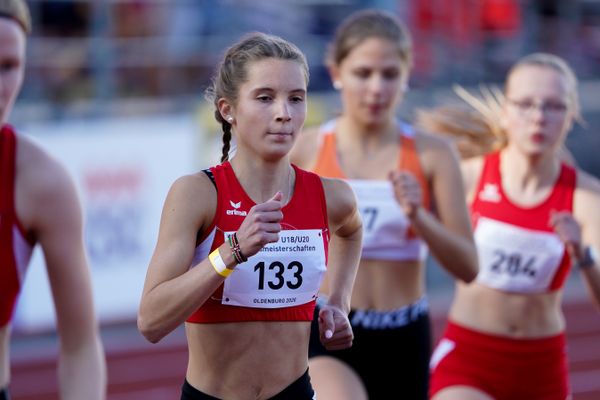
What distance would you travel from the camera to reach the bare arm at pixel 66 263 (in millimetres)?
2994

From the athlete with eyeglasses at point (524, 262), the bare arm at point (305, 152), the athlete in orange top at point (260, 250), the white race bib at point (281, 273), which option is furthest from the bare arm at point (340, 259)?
the athlete with eyeglasses at point (524, 262)

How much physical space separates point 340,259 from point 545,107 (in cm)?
179

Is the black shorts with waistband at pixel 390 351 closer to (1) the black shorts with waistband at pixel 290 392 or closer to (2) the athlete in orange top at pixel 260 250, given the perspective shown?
(1) the black shorts with waistband at pixel 290 392

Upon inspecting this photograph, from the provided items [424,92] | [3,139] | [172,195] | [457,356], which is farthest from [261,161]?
[424,92]

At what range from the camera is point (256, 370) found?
289cm

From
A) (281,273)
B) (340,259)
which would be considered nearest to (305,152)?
(340,259)

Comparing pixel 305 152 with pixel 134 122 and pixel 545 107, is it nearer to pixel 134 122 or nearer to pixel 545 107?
pixel 545 107

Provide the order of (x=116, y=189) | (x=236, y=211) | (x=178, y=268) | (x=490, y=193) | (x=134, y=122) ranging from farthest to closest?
(x=134, y=122) < (x=116, y=189) < (x=490, y=193) < (x=236, y=211) < (x=178, y=268)

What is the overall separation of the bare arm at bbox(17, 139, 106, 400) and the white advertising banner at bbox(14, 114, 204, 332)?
20.2ft

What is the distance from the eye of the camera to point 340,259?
316 centimetres

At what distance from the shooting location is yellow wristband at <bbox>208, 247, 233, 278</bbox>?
100 inches

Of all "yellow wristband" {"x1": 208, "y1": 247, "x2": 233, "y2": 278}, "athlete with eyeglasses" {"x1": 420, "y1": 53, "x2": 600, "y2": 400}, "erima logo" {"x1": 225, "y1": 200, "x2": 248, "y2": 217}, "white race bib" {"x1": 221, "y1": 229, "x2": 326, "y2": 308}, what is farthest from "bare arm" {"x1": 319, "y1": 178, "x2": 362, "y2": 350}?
"athlete with eyeglasses" {"x1": 420, "y1": 53, "x2": 600, "y2": 400}

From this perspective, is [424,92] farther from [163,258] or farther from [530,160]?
[163,258]

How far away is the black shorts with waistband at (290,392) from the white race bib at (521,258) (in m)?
1.82
